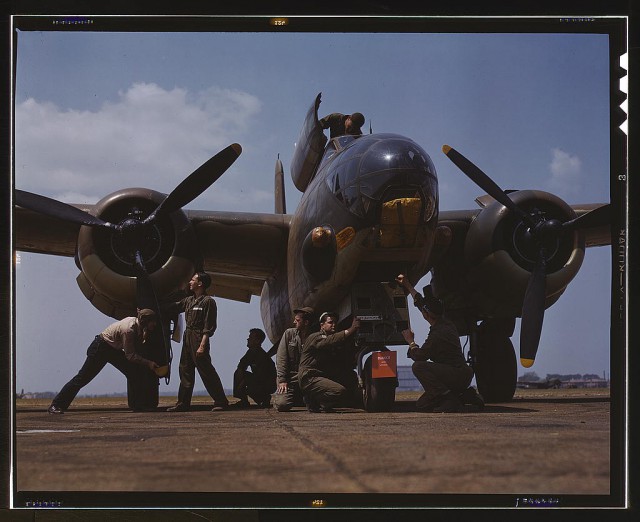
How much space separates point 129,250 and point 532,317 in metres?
6.09

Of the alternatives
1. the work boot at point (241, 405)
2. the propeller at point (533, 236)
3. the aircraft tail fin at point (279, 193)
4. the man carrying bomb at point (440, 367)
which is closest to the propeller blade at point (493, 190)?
the propeller at point (533, 236)

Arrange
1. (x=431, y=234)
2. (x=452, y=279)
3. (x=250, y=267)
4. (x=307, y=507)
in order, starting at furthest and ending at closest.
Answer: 1. (x=250, y=267)
2. (x=452, y=279)
3. (x=431, y=234)
4. (x=307, y=507)

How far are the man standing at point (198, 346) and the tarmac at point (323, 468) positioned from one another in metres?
3.24

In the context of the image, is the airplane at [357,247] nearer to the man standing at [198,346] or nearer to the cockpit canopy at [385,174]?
the cockpit canopy at [385,174]

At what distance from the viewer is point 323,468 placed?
196 inches

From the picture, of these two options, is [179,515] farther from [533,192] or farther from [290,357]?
[533,192]

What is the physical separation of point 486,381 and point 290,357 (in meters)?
4.55

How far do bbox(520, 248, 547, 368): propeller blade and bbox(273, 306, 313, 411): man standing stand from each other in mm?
3221

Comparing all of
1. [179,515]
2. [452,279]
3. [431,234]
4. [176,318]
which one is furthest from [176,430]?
[452,279]

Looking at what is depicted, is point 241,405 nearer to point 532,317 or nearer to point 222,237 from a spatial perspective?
point 222,237

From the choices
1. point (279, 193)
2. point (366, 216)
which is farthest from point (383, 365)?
point (279, 193)

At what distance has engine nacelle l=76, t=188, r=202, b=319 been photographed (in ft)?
38.6

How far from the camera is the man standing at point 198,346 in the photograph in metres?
9.96
